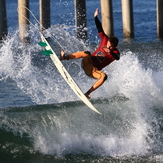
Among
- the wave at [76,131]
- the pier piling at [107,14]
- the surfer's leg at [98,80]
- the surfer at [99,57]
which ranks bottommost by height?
the wave at [76,131]

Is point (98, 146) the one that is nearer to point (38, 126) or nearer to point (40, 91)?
point (38, 126)

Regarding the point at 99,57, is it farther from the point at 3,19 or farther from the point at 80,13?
the point at 3,19

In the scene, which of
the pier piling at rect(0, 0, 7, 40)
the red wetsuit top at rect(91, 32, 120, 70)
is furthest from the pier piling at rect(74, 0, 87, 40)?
the red wetsuit top at rect(91, 32, 120, 70)

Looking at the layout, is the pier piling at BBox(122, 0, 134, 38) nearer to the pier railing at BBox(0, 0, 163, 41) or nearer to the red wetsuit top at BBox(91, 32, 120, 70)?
the pier railing at BBox(0, 0, 163, 41)

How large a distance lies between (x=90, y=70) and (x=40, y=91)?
2.66 meters

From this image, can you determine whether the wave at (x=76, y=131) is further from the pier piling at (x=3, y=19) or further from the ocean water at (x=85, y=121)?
the pier piling at (x=3, y=19)

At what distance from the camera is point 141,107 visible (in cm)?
1030

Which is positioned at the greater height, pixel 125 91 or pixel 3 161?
pixel 125 91

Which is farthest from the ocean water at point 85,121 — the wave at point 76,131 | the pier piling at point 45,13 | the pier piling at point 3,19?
the pier piling at point 45,13

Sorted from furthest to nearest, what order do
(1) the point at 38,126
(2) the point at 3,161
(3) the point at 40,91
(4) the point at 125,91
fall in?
(3) the point at 40,91 < (4) the point at 125,91 < (1) the point at 38,126 < (2) the point at 3,161

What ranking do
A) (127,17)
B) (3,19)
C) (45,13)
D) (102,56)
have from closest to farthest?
1. (102,56)
2. (3,19)
3. (127,17)
4. (45,13)

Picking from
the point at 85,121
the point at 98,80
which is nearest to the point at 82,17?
the point at 98,80

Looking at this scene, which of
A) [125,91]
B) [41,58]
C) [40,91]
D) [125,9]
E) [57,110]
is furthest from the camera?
[125,9]

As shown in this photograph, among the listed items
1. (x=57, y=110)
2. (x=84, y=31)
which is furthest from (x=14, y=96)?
(x=84, y=31)
